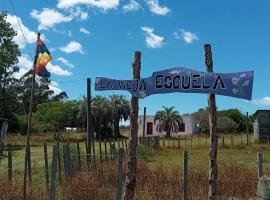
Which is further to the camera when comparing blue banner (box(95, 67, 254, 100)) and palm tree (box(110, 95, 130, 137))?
palm tree (box(110, 95, 130, 137))

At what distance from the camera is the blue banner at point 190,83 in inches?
347

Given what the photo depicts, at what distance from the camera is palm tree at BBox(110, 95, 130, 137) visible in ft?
232

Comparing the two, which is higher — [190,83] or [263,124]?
[190,83]

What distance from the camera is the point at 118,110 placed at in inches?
2813

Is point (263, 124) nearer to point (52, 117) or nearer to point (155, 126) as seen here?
point (52, 117)

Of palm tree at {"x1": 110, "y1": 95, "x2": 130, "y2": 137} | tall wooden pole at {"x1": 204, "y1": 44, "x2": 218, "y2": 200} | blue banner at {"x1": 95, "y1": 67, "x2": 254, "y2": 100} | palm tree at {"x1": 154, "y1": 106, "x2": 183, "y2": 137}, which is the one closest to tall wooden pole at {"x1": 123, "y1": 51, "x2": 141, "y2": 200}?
blue banner at {"x1": 95, "y1": 67, "x2": 254, "y2": 100}

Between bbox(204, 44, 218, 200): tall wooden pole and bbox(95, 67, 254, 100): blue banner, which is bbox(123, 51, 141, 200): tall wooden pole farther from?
bbox(204, 44, 218, 200): tall wooden pole

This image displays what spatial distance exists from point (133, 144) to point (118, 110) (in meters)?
61.4

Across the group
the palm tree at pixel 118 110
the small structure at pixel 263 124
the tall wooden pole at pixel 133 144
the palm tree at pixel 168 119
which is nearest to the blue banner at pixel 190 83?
the tall wooden pole at pixel 133 144

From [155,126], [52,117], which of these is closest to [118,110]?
[52,117]

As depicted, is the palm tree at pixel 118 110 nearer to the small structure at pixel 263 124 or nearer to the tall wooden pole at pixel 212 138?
the small structure at pixel 263 124

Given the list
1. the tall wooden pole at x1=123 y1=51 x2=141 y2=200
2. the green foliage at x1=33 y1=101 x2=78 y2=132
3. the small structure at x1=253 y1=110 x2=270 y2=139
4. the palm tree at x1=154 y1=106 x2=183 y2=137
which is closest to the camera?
the tall wooden pole at x1=123 y1=51 x2=141 y2=200

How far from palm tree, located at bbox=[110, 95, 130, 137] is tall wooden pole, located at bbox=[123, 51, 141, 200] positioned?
59887 millimetres

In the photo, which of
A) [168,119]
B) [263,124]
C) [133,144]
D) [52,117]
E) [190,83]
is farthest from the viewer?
[168,119]
